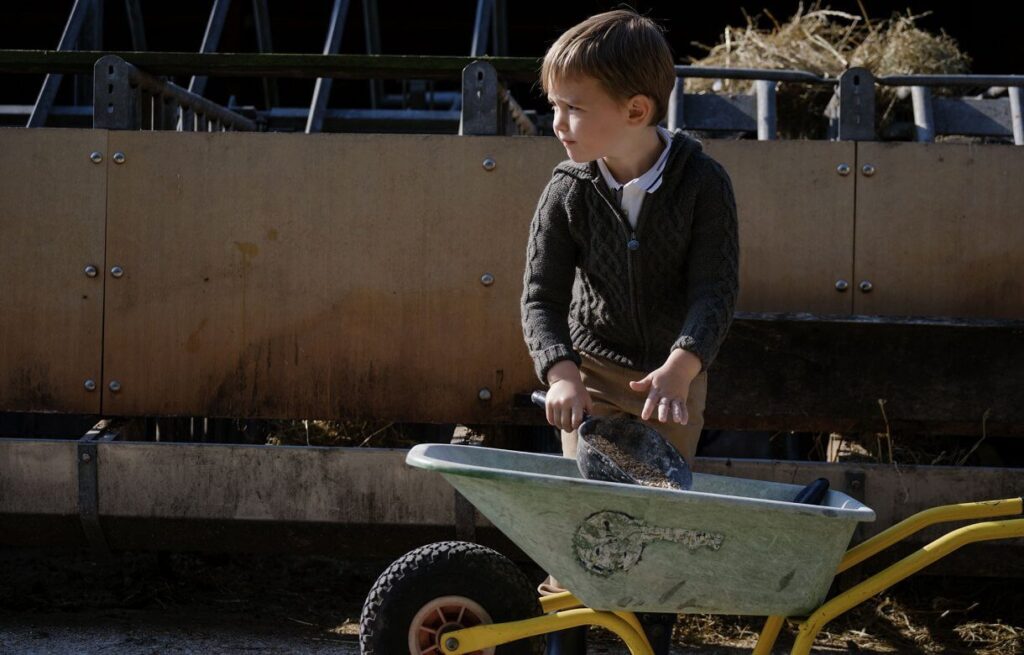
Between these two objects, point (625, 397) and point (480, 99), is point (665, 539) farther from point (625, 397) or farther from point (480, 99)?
point (480, 99)

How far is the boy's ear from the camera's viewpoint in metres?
2.46

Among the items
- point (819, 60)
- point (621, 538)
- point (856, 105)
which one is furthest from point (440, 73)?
point (819, 60)

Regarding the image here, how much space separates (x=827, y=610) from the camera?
241 cm

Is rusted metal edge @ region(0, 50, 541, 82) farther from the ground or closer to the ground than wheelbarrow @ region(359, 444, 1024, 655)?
farther from the ground

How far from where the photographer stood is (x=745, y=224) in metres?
4.05

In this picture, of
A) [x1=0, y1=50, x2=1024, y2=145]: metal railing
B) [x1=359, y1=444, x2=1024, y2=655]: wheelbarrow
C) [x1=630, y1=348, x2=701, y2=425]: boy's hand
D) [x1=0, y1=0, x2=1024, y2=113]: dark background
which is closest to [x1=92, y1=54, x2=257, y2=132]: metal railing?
[x1=0, y1=50, x2=1024, y2=145]: metal railing

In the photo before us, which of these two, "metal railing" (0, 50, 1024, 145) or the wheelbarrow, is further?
"metal railing" (0, 50, 1024, 145)

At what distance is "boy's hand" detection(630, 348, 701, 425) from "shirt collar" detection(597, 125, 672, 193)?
375 millimetres

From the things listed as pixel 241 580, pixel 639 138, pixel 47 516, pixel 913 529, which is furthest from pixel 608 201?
pixel 241 580

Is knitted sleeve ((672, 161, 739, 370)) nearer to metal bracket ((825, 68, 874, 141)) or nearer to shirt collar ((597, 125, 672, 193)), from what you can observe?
shirt collar ((597, 125, 672, 193))

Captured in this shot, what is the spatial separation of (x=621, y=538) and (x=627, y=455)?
251 millimetres

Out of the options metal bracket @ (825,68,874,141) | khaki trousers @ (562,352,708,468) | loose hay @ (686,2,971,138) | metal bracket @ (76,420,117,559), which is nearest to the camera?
khaki trousers @ (562,352,708,468)

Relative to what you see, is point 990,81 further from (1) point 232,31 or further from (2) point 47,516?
(1) point 232,31

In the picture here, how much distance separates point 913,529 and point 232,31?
27.4ft
